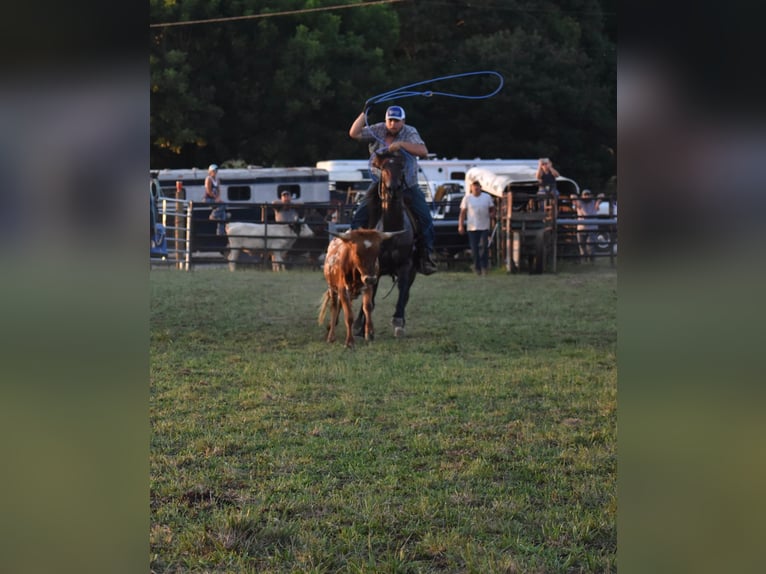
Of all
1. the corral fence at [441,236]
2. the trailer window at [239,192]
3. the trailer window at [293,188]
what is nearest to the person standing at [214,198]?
the corral fence at [441,236]

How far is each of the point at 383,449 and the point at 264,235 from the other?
17.8 meters

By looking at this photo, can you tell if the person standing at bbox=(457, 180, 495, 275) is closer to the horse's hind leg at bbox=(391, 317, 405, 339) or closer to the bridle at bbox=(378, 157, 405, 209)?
the bridle at bbox=(378, 157, 405, 209)

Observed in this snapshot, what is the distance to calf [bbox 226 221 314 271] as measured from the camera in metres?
23.5

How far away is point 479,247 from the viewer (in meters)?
21.7

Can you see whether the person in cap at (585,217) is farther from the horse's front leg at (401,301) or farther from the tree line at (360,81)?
the horse's front leg at (401,301)

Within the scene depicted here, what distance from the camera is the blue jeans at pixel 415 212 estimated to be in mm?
11922

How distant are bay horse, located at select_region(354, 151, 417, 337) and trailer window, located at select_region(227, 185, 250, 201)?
1649 cm

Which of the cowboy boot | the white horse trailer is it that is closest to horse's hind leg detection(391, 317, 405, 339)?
the cowboy boot

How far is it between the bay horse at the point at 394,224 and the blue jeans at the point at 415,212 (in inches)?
4.3

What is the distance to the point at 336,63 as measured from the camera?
3925cm
